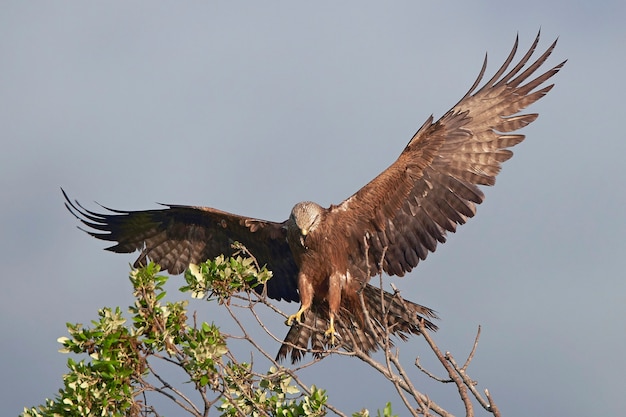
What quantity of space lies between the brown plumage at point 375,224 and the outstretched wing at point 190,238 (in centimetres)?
1

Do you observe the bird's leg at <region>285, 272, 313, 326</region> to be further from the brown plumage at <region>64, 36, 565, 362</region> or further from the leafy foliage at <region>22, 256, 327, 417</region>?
the leafy foliage at <region>22, 256, 327, 417</region>

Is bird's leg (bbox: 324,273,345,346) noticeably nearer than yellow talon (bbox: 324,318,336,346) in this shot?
No

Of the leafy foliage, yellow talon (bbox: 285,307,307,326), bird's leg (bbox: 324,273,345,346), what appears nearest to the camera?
the leafy foliage

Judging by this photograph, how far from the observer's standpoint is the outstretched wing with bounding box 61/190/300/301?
28.7 feet

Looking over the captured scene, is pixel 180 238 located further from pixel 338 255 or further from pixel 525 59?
pixel 525 59

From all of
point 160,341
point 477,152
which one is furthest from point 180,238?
point 160,341

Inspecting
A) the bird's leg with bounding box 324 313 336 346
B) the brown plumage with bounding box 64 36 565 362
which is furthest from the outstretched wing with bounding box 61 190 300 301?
the bird's leg with bounding box 324 313 336 346

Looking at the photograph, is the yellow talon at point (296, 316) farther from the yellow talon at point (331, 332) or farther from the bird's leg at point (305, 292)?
the yellow talon at point (331, 332)

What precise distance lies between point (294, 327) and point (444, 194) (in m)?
1.79

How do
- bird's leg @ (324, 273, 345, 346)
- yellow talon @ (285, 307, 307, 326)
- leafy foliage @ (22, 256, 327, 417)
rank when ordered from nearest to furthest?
leafy foliage @ (22, 256, 327, 417)
yellow talon @ (285, 307, 307, 326)
bird's leg @ (324, 273, 345, 346)

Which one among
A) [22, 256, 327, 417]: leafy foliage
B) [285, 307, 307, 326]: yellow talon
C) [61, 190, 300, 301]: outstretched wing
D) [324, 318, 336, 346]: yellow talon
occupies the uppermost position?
[61, 190, 300, 301]: outstretched wing

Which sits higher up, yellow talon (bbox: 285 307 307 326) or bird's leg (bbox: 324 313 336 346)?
yellow talon (bbox: 285 307 307 326)

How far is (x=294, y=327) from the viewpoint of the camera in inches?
330

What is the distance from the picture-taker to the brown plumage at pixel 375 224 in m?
8.09
